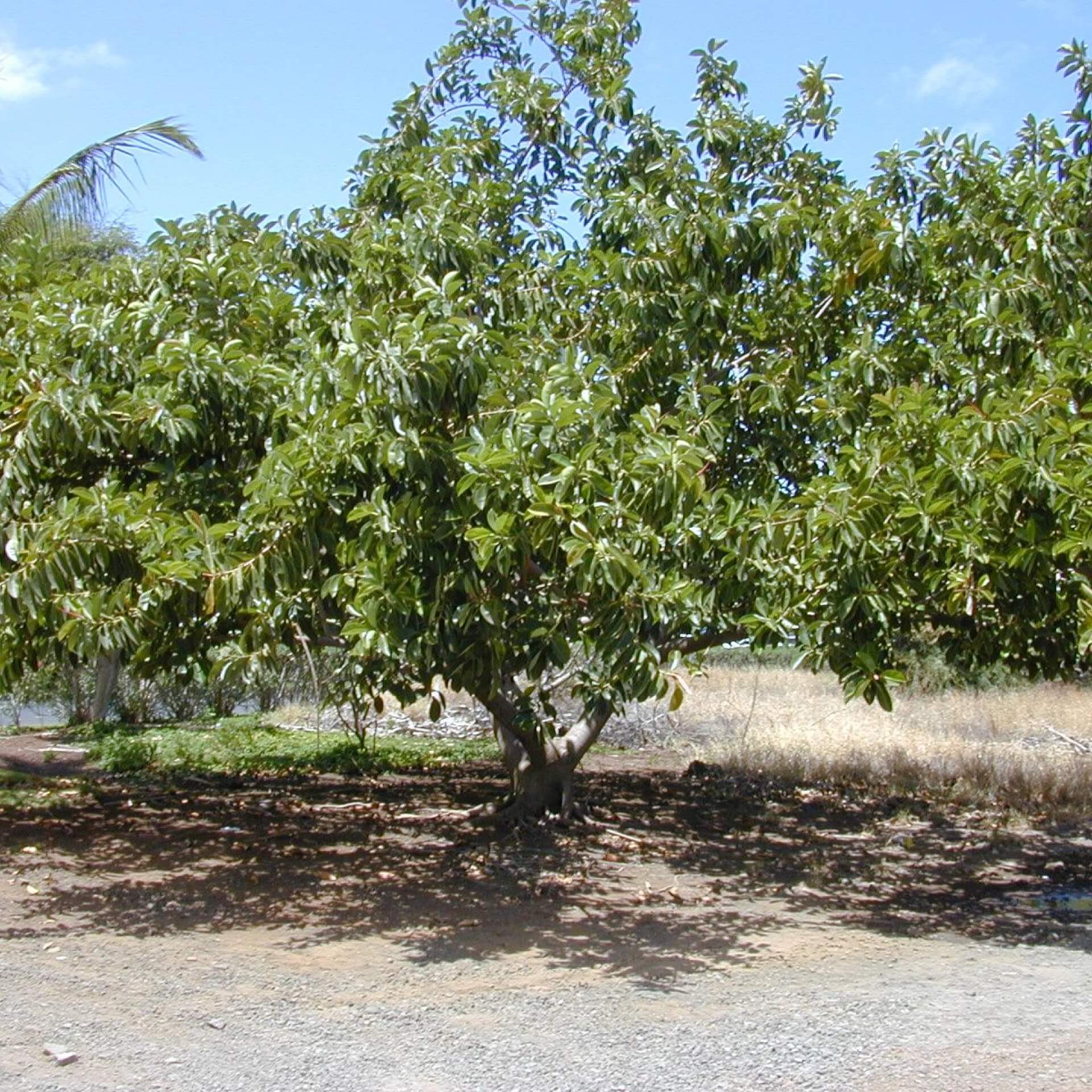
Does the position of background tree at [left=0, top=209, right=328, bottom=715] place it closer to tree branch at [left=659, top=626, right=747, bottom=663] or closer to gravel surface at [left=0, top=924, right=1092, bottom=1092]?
gravel surface at [left=0, top=924, right=1092, bottom=1092]

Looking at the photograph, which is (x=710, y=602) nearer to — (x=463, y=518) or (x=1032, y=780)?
(x=463, y=518)

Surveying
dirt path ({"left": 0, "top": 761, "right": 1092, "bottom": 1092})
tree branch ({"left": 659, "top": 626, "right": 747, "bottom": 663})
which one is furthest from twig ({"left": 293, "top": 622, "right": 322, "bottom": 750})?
tree branch ({"left": 659, "top": 626, "right": 747, "bottom": 663})

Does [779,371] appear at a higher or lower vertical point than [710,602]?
higher

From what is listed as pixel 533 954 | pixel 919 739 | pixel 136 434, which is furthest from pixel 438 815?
pixel 919 739

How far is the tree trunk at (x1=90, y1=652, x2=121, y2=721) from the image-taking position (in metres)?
19.0

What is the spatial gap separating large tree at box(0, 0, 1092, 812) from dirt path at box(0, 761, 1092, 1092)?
1.41 meters

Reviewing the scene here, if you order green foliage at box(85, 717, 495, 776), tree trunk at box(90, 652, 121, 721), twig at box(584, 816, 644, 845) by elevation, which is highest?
tree trunk at box(90, 652, 121, 721)

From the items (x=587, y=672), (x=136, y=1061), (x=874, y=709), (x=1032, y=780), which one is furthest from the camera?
(x=874, y=709)

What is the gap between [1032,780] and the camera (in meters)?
13.4

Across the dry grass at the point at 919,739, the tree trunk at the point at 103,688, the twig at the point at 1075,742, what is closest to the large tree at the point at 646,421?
the dry grass at the point at 919,739

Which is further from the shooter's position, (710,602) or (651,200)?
(651,200)

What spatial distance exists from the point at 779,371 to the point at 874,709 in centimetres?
1193

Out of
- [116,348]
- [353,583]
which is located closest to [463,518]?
[353,583]

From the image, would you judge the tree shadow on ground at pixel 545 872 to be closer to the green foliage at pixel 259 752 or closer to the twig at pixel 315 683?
the twig at pixel 315 683
